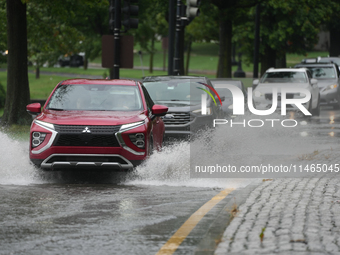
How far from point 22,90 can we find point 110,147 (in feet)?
33.1

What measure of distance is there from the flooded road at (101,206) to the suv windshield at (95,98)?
1.03 metres

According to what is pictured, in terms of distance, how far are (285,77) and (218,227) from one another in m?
17.9

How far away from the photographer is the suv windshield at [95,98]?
10.7 m

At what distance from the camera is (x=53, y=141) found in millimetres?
9531

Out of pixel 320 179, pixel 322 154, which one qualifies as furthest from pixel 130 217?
pixel 322 154

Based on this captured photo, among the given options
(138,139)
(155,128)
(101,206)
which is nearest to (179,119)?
(155,128)

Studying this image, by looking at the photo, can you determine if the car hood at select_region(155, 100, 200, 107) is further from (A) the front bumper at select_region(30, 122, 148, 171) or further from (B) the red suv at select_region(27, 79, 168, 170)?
(A) the front bumper at select_region(30, 122, 148, 171)

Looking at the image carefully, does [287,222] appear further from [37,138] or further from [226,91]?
[226,91]

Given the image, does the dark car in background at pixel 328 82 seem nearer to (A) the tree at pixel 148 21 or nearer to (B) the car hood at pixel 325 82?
(B) the car hood at pixel 325 82

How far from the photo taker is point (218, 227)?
6422mm

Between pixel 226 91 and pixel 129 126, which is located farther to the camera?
pixel 226 91

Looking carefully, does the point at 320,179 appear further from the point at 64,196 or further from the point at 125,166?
the point at 64,196

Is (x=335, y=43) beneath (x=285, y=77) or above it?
above

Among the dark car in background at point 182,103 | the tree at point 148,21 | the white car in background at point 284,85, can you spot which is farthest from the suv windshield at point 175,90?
the tree at point 148,21
